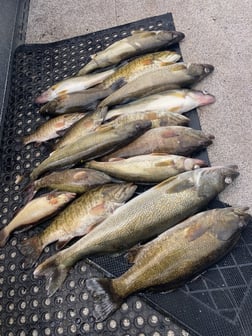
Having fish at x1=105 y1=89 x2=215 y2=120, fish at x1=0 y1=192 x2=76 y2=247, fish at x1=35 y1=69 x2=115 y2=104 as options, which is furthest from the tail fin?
fish at x1=35 y1=69 x2=115 y2=104

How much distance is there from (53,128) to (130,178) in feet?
2.76

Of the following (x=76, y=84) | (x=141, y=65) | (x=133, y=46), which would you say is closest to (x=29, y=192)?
(x=76, y=84)

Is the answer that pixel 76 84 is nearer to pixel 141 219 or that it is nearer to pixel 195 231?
pixel 141 219

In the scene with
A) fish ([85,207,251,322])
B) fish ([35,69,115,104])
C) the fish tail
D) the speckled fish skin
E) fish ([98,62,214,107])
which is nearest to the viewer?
fish ([85,207,251,322])

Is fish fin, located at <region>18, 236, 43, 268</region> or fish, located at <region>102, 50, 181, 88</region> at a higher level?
fish, located at <region>102, 50, 181, 88</region>

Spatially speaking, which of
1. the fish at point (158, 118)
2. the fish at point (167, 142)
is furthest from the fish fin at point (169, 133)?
the fish at point (158, 118)

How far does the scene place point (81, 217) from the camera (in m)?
2.53

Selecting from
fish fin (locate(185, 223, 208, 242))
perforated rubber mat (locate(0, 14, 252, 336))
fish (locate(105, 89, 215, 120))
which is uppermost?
fish (locate(105, 89, 215, 120))

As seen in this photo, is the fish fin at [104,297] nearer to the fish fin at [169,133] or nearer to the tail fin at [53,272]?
the tail fin at [53,272]

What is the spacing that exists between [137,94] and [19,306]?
1678 mm

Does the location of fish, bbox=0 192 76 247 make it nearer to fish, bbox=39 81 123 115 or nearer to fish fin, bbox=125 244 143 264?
fish fin, bbox=125 244 143 264

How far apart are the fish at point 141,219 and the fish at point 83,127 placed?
27.3 inches

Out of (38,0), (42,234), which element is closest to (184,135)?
(42,234)

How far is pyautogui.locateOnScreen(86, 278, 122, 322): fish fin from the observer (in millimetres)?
2221
